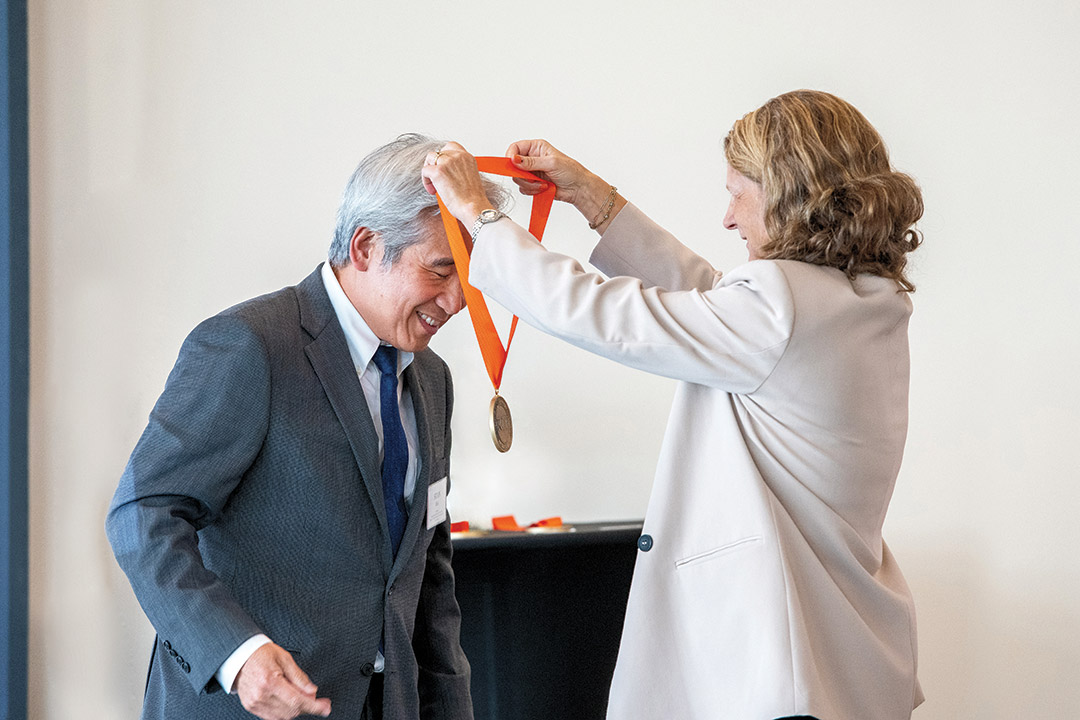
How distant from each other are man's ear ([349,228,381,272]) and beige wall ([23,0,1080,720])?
1.28 m

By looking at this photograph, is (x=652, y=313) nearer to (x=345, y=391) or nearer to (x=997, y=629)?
(x=345, y=391)

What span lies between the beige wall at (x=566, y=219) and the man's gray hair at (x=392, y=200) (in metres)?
1.29

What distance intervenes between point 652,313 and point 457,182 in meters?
0.40

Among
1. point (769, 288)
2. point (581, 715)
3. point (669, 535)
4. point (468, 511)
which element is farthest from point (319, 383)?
point (581, 715)

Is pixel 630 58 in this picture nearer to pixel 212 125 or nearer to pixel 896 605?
pixel 212 125

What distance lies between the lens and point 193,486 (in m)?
1.46

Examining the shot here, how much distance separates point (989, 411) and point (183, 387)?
2.80 meters

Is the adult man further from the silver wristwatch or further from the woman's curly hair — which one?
the woman's curly hair

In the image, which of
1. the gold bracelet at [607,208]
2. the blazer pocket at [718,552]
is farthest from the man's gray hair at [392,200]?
the blazer pocket at [718,552]

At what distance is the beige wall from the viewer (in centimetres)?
286

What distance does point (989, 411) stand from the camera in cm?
336

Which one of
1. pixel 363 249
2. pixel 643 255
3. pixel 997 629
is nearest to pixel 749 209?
pixel 643 255

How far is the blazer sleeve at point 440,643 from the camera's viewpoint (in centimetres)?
192

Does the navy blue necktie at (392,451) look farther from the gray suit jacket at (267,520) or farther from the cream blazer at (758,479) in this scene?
the cream blazer at (758,479)
